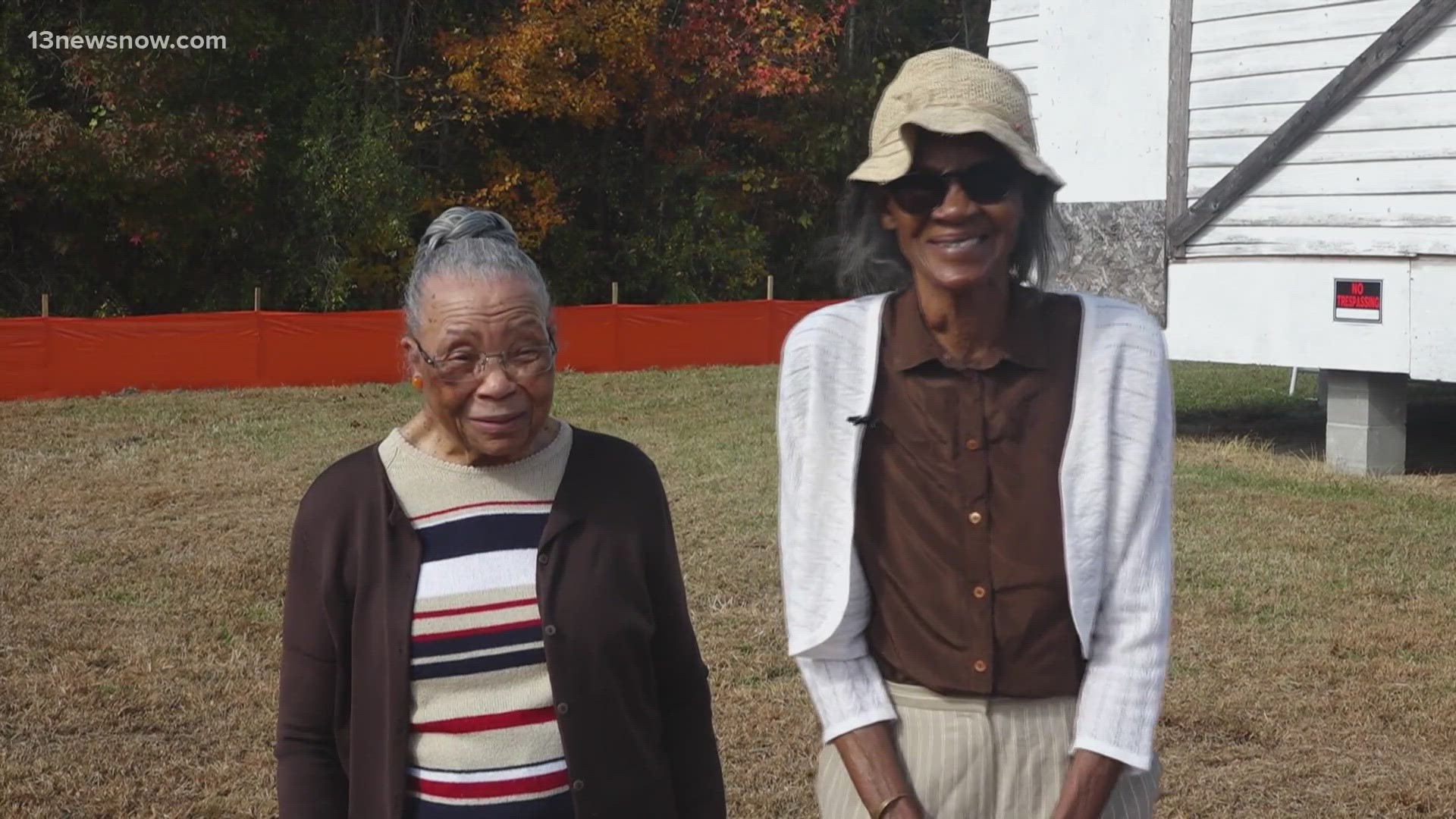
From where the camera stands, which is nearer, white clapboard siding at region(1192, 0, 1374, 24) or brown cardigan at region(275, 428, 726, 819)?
brown cardigan at region(275, 428, 726, 819)

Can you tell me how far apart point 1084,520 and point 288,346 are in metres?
17.6

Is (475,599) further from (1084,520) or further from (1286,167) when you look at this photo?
(1286,167)

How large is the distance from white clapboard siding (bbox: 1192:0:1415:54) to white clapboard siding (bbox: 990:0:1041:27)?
4.53ft

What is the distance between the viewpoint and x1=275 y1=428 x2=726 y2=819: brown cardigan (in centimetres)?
242

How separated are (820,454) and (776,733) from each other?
366 cm

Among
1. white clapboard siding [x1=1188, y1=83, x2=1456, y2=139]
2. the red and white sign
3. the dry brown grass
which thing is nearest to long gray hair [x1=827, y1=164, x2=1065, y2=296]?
the dry brown grass

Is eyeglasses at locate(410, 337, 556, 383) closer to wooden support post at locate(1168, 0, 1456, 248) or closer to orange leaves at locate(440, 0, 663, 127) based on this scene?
wooden support post at locate(1168, 0, 1456, 248)

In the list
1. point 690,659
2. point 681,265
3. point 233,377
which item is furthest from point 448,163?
point 690,659

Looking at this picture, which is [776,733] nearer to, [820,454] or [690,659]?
[690,659]

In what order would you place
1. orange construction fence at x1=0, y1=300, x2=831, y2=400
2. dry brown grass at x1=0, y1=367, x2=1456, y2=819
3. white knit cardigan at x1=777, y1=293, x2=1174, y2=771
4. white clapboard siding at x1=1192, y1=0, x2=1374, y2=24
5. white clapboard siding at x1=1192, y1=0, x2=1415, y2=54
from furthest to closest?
orange construction fence at x1=0, y1=300, x2=831, y2=400 < white clapboard siding at x1=1192, y1=0, x2=1374, y2=24 < white clapboard siding at x1=1192, y1=0, x2=1415, y2=54 < dry brown grass at x1=0, y1=367, x2=1456, y2=819 < white knit cardigan at x1=777, y1=293, x2=1174, y2=771

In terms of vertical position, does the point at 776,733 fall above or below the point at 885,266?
below

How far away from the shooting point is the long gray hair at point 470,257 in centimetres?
253

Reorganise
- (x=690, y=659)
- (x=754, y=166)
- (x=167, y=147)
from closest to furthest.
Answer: (x=690, y=659), (x=167, y=147), (x=754, y=166)

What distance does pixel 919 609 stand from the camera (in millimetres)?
2227
